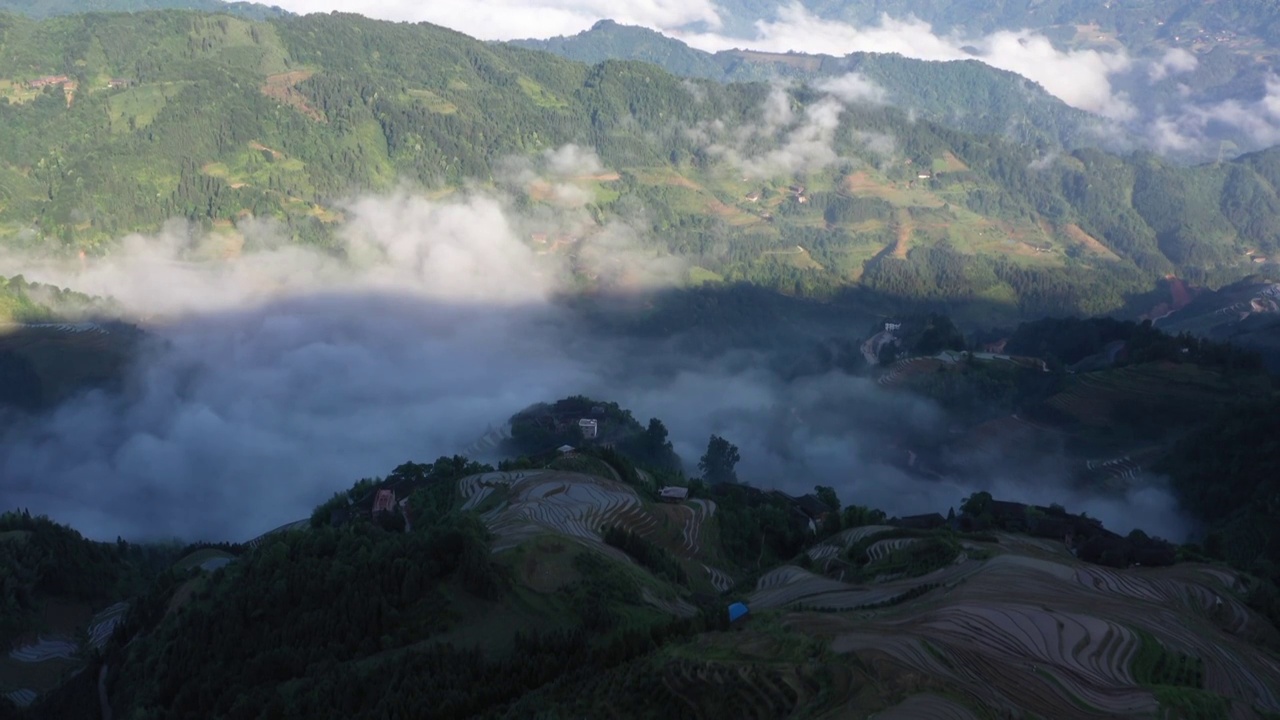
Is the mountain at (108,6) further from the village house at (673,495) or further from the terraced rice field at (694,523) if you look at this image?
the terraced rice field at (694,523)

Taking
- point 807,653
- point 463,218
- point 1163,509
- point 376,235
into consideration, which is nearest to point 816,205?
point 463,218

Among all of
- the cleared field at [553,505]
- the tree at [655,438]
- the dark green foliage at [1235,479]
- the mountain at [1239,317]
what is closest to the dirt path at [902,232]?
the mountain at [1239,317]

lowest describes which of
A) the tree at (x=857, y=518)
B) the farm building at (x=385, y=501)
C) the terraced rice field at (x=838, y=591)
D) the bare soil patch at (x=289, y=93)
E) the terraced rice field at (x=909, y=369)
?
the terraced rice field at (x=838, y=591)

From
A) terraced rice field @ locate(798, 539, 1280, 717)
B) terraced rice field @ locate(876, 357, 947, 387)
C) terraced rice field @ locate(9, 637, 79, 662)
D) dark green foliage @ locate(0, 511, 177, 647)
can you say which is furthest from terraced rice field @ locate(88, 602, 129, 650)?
terraced rice field @ locate(876, 357, 947, 387)

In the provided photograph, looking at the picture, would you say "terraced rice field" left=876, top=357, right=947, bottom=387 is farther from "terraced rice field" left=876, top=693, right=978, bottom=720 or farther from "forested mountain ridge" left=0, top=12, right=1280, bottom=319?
"terraced rice field" left=876, top=693, right=978, bottom=720

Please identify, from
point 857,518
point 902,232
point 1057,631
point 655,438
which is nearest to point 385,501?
point 655,438

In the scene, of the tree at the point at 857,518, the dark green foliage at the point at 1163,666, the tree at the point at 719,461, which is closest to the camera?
the dark green foliage at the point at 1163,666
